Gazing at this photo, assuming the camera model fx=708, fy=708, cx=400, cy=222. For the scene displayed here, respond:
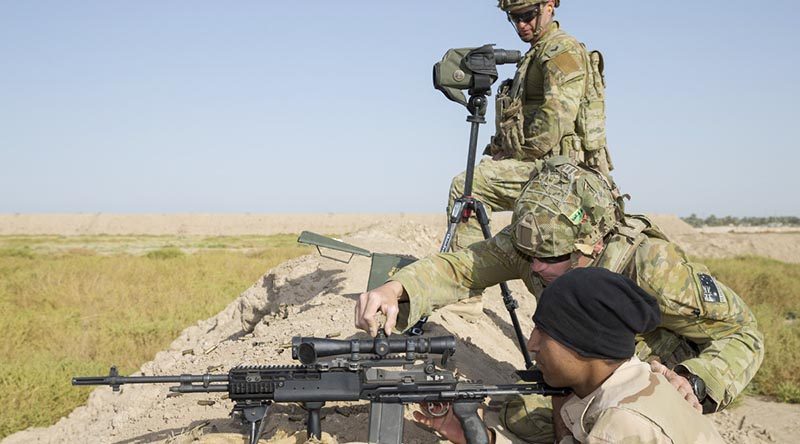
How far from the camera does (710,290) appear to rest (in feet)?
10.7

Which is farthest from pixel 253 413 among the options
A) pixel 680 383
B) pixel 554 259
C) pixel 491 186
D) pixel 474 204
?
pixel 491 186

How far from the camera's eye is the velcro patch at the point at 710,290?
10.6ft

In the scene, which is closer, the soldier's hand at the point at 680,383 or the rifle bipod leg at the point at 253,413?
the soldier's hand at the point at 680,383

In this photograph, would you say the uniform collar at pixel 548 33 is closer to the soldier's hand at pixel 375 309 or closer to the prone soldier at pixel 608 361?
the soldier's hand at pixel 375 309

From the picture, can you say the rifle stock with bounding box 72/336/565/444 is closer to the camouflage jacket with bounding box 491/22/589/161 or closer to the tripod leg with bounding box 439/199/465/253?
the tripod leg with bounding box 439/199/465/253

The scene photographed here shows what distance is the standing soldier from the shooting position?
4953 mm

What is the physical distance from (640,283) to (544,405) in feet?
2.63

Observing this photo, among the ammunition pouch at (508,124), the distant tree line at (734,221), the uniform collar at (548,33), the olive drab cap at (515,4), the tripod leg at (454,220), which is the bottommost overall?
the distant tree line at (734,221)

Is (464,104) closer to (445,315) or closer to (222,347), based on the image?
(445,315)

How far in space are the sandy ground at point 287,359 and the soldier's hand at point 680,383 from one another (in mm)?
1344

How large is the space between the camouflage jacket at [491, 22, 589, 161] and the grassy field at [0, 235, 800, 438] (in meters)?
4.00

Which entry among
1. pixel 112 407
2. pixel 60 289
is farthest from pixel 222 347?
pixel 60 289

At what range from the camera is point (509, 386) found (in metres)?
2.98

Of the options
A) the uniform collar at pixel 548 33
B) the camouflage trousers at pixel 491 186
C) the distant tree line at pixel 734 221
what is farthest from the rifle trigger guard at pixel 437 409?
the distant tree line at pixel 734 221
